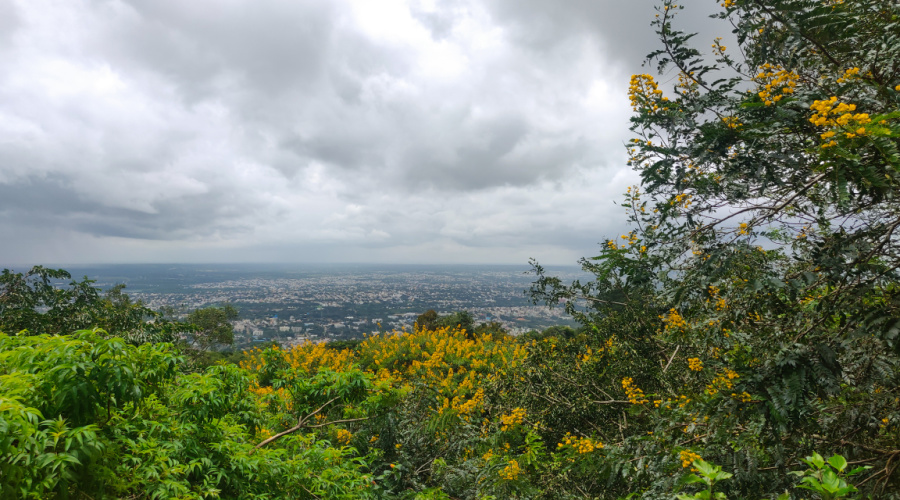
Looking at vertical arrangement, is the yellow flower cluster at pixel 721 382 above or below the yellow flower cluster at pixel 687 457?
above

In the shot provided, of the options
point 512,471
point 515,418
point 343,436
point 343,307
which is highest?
point 515,418

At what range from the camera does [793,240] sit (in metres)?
2.28

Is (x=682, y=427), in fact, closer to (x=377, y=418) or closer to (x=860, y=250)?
(x=860, y=250)

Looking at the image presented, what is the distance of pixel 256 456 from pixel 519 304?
1118 inches

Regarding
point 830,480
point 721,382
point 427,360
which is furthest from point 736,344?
point 427,360

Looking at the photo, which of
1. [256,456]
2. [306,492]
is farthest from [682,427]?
[256,456]

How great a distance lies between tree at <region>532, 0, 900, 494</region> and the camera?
1732 millimetres

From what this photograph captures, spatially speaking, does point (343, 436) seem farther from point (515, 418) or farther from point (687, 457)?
point (687, 457)

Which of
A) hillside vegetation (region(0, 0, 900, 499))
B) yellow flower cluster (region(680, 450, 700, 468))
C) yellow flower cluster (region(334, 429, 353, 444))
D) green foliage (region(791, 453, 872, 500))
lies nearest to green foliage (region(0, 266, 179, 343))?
yellow flower cluster (region(334, 429, 353, 444))

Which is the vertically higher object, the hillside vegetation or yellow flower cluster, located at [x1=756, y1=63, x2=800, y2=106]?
yellow flower cluster, located at [x1=756, y1=63, x2=800, y2=106]

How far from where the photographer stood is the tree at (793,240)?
68.2 inches

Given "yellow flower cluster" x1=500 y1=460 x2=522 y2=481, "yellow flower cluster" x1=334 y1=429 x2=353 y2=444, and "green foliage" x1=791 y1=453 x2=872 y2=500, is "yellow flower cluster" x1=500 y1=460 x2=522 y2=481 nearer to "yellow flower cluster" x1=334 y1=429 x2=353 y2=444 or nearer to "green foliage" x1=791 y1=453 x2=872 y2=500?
"yellow flower cluster" x1=334 y1=429 x2=353 y2=444

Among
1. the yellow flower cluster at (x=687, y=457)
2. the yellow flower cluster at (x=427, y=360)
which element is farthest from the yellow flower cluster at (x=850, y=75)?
the yellow flower cluster at (x=427, y=360)

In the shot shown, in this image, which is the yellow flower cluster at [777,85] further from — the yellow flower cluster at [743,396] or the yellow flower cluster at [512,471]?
the yellow flower cluster at [512,471]
